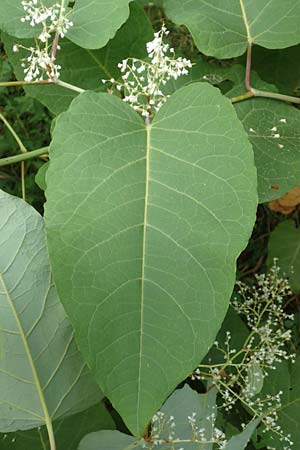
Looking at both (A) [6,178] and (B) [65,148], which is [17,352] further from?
(A) [6,178]

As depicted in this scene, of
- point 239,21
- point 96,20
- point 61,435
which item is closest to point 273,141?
point 239,21

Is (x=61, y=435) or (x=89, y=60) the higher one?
(x=89, y=60)

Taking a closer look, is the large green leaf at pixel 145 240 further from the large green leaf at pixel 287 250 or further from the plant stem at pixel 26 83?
the large green leaf at pixel 287 250

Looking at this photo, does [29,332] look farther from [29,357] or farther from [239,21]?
[239,21]

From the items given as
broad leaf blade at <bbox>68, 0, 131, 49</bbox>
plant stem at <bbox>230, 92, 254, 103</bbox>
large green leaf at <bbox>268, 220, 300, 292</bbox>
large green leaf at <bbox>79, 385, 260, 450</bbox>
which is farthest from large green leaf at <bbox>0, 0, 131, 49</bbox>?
large green leaf at <bbox>268, 220, 300, 292</bbox>

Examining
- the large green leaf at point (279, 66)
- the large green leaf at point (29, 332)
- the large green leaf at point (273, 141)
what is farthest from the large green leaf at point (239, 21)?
the large green leaf at point (29, 332)

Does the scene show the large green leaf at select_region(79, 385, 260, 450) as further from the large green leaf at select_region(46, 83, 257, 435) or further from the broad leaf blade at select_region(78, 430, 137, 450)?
the large green leaf at select_region(46, 83, 257, 435)

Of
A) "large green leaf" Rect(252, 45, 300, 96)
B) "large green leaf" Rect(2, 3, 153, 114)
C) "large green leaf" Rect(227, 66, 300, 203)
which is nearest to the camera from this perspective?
"large green leaf" Rect(227, 66, 300, 203)
